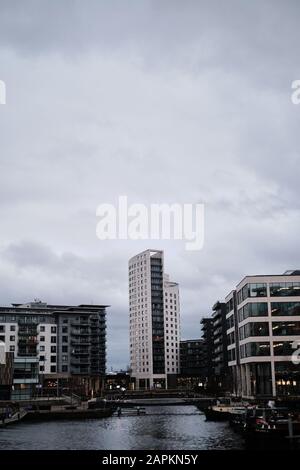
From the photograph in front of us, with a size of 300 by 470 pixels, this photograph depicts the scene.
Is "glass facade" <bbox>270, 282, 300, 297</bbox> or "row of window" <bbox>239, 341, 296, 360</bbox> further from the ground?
"glass facade" <bbox>270, 282, 300, 297</bbox>

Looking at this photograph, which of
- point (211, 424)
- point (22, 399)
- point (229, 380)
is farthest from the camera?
point (229, 380)

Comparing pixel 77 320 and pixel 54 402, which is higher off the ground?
pixel 77 320

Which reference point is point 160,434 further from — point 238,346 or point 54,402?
point 238,346

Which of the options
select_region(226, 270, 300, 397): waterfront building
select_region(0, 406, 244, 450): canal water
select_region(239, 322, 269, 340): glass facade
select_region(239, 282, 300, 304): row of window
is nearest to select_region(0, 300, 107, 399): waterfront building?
select_region(226, 270, 300, 397): waterfront building

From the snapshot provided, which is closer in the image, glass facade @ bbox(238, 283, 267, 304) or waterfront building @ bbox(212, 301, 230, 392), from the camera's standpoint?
glass facade @ bbox(238, 283, 267, 304)

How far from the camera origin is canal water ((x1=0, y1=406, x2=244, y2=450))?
65188 mm

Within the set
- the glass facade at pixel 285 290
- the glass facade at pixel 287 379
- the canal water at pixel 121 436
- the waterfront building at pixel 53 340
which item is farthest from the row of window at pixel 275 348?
the waterfront building at pixel 53 340

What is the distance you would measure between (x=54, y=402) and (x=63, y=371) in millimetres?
50832

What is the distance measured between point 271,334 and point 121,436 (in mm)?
62330

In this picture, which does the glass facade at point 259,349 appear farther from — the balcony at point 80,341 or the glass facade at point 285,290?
the balcony at point 80,341

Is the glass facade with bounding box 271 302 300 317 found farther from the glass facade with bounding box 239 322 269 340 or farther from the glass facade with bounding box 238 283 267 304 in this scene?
the glass facade with bounding box 238 283 267 304

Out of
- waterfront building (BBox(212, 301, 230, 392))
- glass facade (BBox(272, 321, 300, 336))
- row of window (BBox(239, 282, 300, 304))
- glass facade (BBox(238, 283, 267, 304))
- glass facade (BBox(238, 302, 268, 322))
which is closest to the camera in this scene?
glass facade (BBox(272, 321, 300, 336))
